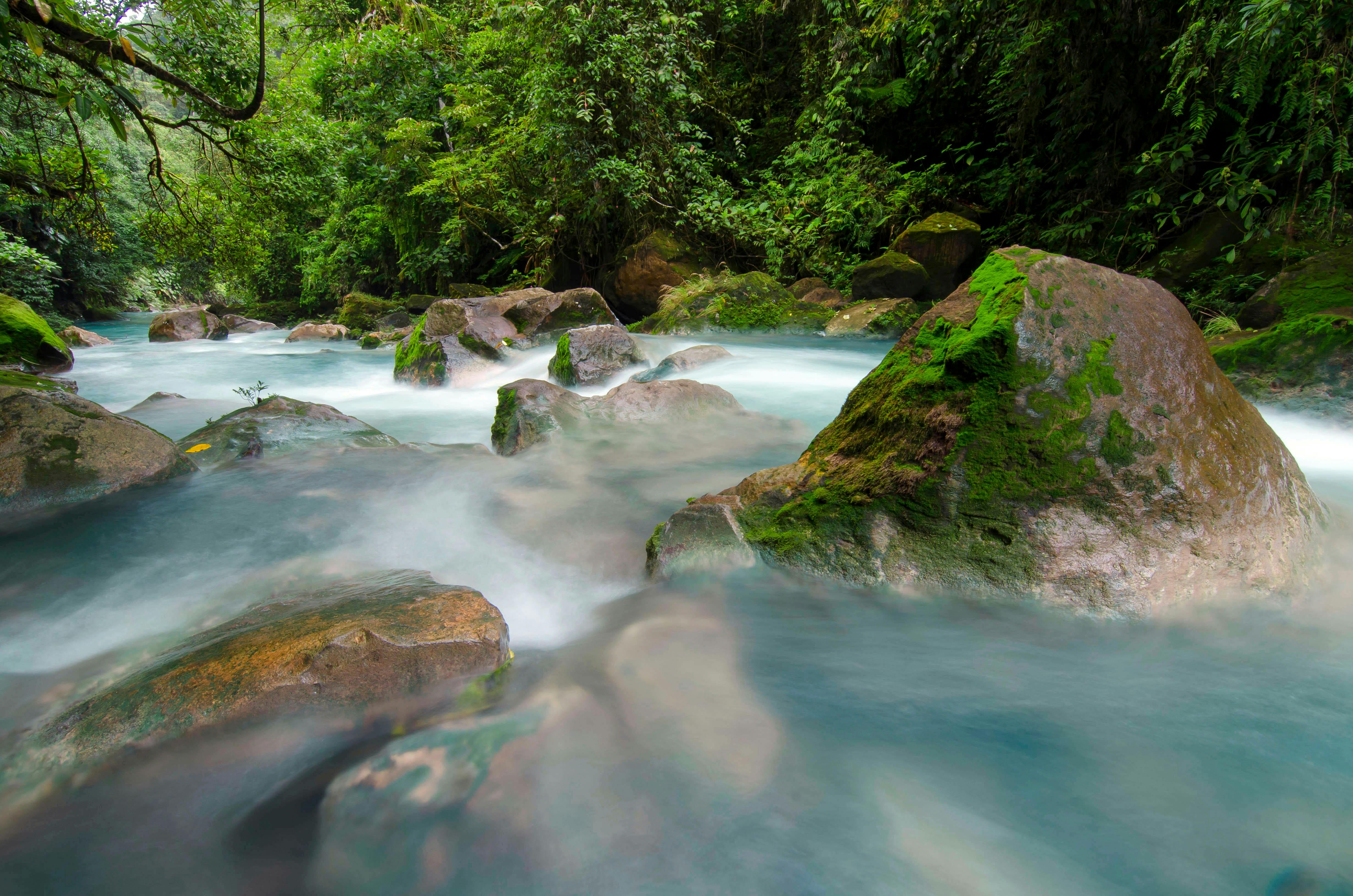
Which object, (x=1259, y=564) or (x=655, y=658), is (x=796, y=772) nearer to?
(x=655, y=658)

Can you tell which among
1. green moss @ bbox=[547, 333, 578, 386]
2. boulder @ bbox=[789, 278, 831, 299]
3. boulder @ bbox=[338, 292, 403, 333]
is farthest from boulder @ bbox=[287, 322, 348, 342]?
boulder @ bbox=[789, 278, 831, 299]

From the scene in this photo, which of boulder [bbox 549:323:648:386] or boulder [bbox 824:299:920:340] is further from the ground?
boulder [bbox 824:299:920:340]

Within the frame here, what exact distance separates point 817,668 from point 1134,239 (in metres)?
8.95

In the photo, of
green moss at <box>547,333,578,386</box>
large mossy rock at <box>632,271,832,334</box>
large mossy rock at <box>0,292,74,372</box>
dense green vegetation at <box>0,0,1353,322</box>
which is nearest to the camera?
dense green vegetation at <box>0,0,1353,322</box>

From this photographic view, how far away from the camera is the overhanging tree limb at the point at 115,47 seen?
2.75 meters

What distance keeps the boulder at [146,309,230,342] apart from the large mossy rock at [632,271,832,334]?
13355 mm

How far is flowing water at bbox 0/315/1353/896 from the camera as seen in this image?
1432 mm

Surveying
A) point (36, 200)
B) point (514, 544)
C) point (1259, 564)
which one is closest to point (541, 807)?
point (514, 544)

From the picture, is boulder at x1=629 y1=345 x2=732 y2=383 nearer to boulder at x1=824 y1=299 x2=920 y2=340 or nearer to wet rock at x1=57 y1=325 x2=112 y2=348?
boulder at x1=824 y1=299 x2=920 y2=340

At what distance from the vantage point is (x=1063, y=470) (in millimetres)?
2264

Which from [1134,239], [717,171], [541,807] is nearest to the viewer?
[541,807]

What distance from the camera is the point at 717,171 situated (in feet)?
48.0

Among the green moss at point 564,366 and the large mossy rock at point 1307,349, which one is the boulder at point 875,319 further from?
the green moss at point 564,366

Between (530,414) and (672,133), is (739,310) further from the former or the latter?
(530,414)
